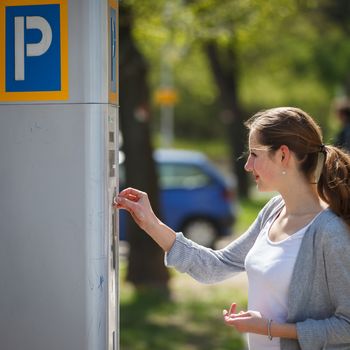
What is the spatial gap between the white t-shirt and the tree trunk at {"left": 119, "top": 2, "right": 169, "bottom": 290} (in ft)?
18.5

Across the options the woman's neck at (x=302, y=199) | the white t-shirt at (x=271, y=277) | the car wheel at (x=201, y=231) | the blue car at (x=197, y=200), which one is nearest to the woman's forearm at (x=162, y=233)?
the white t-shirt at (x=271, y=277)

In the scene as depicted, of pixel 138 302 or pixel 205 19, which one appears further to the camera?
pixel 205 19

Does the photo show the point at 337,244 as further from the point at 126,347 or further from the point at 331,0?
the point at 331,0

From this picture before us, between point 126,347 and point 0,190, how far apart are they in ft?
12.6

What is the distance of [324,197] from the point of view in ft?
8.43

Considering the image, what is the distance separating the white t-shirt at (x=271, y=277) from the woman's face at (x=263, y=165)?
197mm

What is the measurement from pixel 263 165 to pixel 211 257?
1.56 ft

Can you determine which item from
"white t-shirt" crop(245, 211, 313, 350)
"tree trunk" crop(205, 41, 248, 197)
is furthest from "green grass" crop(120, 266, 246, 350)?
"tree trunk" crop(205, 41, 248, 197)

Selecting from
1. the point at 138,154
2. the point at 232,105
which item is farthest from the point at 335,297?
the point at 232,105

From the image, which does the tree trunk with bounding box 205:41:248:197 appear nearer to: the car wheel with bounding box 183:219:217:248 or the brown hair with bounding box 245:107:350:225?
the car wheel with bounding box 183:219:217:248

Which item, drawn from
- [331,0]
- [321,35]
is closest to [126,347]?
[331,0]

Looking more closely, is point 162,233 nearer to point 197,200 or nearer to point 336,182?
point 336,182

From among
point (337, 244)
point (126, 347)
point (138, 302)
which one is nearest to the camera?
point (337, 244)

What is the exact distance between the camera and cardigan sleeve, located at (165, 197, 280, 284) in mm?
2869
